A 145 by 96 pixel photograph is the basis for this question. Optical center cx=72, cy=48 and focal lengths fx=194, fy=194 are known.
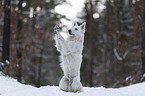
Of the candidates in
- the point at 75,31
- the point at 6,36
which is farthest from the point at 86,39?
the point at 75,31

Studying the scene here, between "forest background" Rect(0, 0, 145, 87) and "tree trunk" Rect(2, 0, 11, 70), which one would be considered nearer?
"tree trunk" Rect(2, 0, 11, 70)

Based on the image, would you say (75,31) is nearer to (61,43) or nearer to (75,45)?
(75,45)

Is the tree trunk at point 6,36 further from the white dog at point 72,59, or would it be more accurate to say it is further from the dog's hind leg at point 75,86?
the dog's hind leg at point 75,86

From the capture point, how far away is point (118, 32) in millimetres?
15578

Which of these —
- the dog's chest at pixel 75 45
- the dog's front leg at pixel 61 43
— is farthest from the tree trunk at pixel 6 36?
the dog's chest at pixel 75 45

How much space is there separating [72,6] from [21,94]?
46.1 feet

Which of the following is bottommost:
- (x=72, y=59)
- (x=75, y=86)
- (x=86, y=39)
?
(x=86, y=39)

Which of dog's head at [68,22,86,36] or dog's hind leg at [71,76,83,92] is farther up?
dog's head at [68,22,86,36]

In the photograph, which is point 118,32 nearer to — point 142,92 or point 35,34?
point 35,34

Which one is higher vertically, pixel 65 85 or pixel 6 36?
pixel 6 36

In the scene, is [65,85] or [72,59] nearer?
[65,85]

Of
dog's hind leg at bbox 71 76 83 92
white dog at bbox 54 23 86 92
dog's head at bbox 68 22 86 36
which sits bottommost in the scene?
dog's hind leg at bbox 71 76 83 92

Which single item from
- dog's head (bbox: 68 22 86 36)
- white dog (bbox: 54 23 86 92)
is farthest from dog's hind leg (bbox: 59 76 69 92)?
dog's head (bbox: 68 22 86 36)

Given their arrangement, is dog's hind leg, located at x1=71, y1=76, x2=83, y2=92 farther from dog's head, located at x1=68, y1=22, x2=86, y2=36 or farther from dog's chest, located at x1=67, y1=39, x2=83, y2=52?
dog's head, located at x1=68, y1=22, x2=86, y2=36
